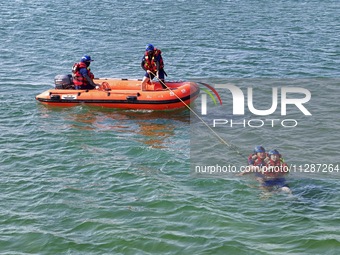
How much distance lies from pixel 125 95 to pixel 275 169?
21.2 feet

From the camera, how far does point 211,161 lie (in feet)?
46.8

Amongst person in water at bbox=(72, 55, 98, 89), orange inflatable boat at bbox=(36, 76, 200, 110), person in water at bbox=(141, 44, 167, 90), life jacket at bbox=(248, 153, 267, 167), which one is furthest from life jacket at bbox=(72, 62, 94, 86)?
life jacket at bbox=(248, 153, 267, 167)

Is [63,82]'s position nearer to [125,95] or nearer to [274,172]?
[125,95]

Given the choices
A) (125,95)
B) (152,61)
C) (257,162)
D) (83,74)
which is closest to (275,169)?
(257,162)

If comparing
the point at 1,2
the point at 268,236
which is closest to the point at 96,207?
the point at 268,236

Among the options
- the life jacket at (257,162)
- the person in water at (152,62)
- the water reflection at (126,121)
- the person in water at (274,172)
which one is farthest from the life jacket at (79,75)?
the person in water at (274,172)

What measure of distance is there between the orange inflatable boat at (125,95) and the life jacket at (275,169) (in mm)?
5427

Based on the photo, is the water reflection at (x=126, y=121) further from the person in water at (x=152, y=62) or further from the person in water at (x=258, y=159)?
the person in water at (x=258, y=159)

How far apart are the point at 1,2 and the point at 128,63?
15130 millimetres

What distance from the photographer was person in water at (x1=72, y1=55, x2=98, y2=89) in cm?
1761

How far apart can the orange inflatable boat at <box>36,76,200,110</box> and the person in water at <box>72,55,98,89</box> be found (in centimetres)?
23

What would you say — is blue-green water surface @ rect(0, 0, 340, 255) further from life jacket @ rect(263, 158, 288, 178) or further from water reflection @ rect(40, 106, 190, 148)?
life jacket @ rect(263, 158, 288, 178)

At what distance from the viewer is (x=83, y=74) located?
57.9 ft

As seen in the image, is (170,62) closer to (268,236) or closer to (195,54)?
(195,54)
